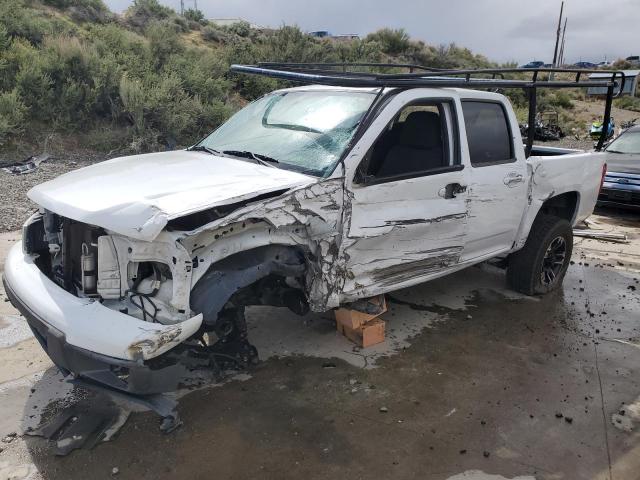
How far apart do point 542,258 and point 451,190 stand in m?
1.67

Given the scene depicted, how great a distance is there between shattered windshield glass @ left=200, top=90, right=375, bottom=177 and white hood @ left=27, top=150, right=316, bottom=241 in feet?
0.61

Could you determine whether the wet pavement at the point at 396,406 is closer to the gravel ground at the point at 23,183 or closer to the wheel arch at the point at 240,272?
the wheel arch at the point at 240,272

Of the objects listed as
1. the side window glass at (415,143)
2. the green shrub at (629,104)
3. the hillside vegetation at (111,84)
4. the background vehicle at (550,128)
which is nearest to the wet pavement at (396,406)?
the side window glass at (415,143)

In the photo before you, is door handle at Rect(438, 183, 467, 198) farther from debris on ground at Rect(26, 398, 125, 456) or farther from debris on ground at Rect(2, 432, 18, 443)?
debris on ground at Rect(2, 432, 18, 443)

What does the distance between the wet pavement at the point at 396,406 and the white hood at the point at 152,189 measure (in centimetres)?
125

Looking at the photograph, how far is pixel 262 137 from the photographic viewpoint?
4.15 metres

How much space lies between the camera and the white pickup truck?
9.37 ft

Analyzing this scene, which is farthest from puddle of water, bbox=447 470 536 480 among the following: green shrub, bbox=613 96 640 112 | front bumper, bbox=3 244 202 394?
green shrub, bbox=613 96 640 112

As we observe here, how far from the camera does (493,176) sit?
4.51 meters

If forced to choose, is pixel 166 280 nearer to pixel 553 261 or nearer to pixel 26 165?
pixel 553 261

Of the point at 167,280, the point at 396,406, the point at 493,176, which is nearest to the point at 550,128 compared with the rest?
the point at 493,176

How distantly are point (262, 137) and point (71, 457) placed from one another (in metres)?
2.44

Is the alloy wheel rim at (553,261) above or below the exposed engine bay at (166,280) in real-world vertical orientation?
below

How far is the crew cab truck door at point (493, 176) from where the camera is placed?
14.5ft
